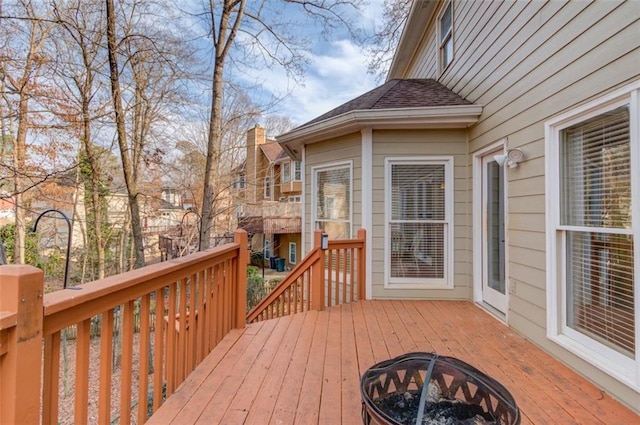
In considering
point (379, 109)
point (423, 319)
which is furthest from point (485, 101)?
point (423, 319)

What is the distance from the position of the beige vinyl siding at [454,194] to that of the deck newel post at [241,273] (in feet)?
6.40

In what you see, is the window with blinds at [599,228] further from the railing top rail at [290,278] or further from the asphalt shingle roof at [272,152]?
the asphalt shingle roof at [272,152]

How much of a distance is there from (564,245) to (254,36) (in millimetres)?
6352

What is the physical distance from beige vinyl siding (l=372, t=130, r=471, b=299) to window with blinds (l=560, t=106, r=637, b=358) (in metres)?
1.70

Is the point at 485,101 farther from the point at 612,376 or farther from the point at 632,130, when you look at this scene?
the point at 612,376

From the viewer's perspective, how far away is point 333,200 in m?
5.12

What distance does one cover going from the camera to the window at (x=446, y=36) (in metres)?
5.12

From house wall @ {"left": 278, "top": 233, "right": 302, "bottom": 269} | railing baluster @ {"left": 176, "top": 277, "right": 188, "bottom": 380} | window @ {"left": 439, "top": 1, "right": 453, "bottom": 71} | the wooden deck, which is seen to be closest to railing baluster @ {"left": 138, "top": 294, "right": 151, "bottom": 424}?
the wooden deck

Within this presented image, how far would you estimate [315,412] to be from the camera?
1.93 metres

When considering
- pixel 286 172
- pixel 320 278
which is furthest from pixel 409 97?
pixel 286 172

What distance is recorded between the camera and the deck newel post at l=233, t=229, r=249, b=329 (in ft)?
10.1

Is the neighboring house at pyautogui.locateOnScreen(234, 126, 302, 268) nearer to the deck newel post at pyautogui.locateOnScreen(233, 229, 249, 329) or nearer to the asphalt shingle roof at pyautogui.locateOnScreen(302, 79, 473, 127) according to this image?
the asphalt shingle roof at pyautogui.locateOnScreen(302, 79, 473, 127)

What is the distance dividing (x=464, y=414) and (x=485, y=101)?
362 centimetres

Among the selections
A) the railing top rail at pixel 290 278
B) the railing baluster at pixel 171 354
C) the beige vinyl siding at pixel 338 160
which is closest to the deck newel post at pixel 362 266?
the beige vinyl siding at pixel 338 160
